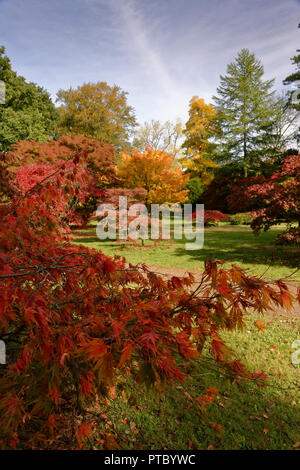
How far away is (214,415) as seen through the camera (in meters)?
2.49

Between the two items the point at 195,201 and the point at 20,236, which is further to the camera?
the point at 195,201

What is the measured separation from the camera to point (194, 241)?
39.5ft

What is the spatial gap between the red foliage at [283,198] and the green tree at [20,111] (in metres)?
17.5

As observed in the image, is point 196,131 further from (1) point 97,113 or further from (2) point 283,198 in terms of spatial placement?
(2) point 283,198

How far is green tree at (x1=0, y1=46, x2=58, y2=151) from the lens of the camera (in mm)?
18328

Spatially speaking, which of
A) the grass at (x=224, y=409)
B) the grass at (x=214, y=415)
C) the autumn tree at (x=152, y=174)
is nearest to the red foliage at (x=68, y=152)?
the autumn tree at (x=152, y=174)

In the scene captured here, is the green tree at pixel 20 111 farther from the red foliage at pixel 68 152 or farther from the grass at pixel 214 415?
the grass at pixel 214 415

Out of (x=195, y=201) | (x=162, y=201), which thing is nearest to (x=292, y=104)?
(x=195, y=201)

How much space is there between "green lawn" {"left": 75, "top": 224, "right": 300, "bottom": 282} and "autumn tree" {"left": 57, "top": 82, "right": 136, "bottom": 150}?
15775 mm

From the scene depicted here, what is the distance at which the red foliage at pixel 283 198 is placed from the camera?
7.07 metres

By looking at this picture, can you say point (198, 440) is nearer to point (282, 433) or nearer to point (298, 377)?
point (282, 433)

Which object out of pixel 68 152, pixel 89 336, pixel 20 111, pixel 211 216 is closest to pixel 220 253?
pixel 211 216

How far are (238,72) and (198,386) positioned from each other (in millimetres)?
24424

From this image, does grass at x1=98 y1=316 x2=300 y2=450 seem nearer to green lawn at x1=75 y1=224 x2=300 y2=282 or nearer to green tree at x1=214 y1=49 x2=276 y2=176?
green lawn at x1=75 y1=224 x2=300 y2=282
